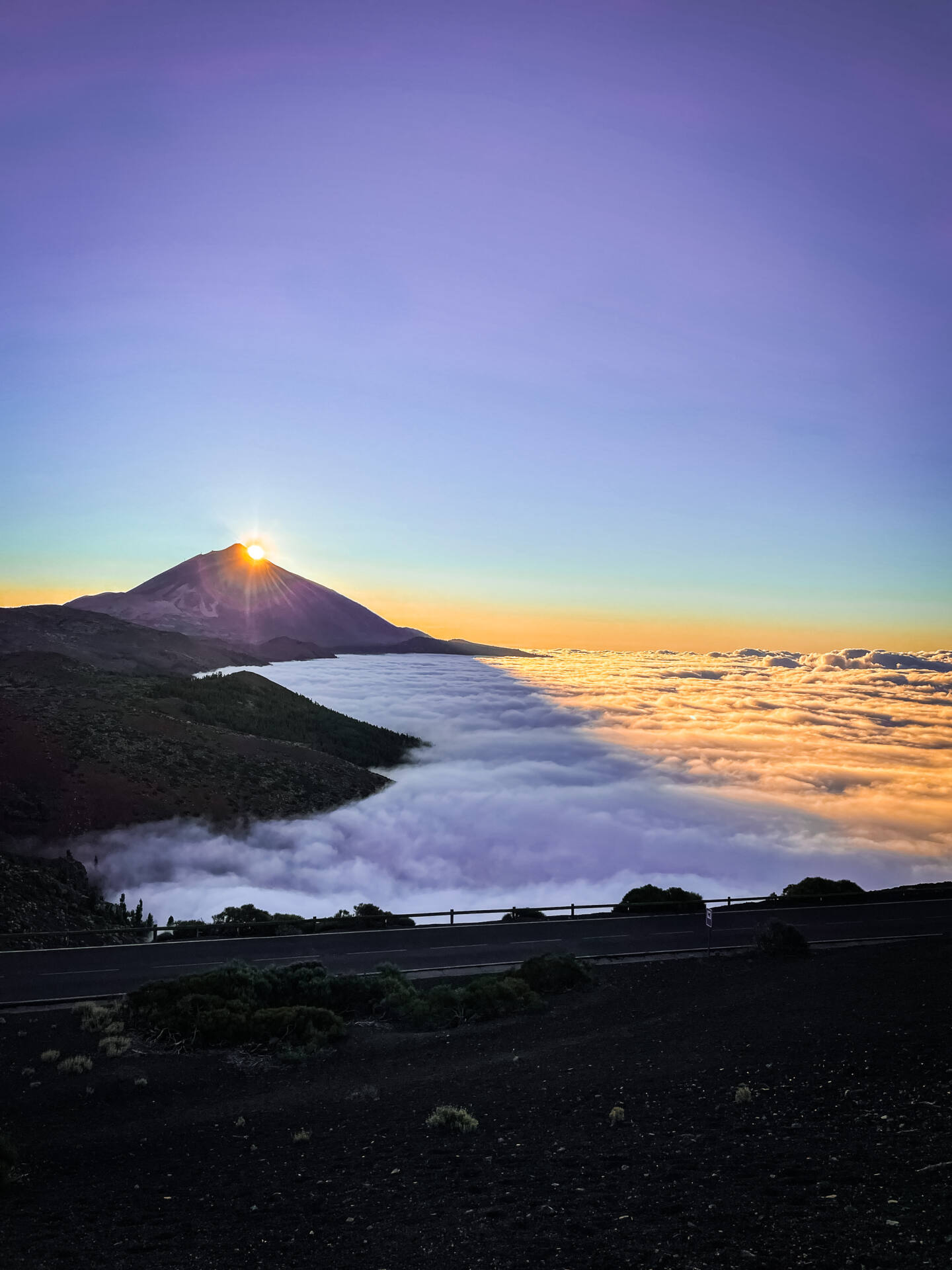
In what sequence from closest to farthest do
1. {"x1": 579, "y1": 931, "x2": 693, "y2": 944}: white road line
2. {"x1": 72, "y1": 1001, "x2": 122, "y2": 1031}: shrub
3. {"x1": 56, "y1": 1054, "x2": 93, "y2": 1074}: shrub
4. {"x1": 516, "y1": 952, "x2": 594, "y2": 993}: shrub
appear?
{"x1": 56, "y1": 1054, "x2": 93, "y2": 1074}: shrub → {"x1": 72, "y1": 1001, "x2": 122, "y2": 1031}: shrub → {"x1": 516, "y1": 952, "x2": 594, "y2": 993}: shrub → {"x1": 579, "y1": 931, "x2": 693, "y2": 944}: white road line

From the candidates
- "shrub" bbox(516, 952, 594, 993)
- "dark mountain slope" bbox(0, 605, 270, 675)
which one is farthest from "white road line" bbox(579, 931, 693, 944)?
"dark mountain slope" bbox(0, 605, 270, 675)

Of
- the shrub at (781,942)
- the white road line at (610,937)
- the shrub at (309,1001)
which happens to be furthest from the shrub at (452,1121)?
the white road line at (610,937)

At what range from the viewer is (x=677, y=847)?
81000mm

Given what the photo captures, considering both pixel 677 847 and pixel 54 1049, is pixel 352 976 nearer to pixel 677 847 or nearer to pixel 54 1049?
pixel 54 1049

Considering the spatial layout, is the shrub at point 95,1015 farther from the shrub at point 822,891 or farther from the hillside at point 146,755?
the hillside at point 146,755

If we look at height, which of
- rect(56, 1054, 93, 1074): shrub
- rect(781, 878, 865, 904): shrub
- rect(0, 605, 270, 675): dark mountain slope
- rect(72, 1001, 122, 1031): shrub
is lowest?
rect(781, 878, 865, 904): shrub

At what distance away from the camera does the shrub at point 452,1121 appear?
35.7ft

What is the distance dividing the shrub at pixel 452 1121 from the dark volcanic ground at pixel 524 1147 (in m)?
0.18

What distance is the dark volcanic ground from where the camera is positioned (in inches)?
277

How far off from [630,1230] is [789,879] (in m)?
78.2

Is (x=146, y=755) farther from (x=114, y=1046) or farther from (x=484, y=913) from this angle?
(x=114, y=1046)

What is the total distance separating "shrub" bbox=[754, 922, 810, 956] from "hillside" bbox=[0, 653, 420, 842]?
3914cm

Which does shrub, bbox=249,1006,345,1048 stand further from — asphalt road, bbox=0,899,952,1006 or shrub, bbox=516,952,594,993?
shrub, bbox=516,952,594,993

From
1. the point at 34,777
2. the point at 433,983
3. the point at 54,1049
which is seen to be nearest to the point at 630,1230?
the point at 54,1049
